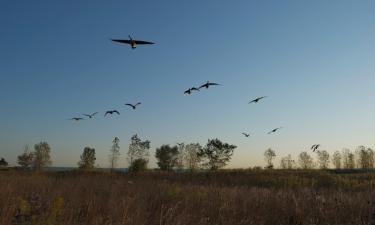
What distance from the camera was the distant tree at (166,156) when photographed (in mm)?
77100

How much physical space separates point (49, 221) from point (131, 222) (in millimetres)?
1134

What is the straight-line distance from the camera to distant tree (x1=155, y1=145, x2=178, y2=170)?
77100 millimetres

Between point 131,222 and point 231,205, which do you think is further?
point 231,205

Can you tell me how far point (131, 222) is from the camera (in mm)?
5094

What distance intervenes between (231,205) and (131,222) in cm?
336

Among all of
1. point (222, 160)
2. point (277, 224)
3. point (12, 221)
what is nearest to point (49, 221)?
point (12, 221)

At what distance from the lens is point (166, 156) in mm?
77562

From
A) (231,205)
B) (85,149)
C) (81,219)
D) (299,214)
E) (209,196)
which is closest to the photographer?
(81,219)

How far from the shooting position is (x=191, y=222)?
5.95m

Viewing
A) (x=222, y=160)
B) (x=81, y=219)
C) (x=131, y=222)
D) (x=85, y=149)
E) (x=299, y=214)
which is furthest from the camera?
(x=85, y=149)

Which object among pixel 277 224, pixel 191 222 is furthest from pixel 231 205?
pixel 191 222

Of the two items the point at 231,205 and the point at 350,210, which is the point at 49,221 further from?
the point at 350,210

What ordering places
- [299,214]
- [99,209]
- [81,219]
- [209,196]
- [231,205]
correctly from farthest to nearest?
1. [209,196]
2. [231,205]
3. [299,214]
4. [99,209]
5. [81,219]

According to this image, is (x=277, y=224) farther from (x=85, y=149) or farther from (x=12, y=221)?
(x=85, y=149)
